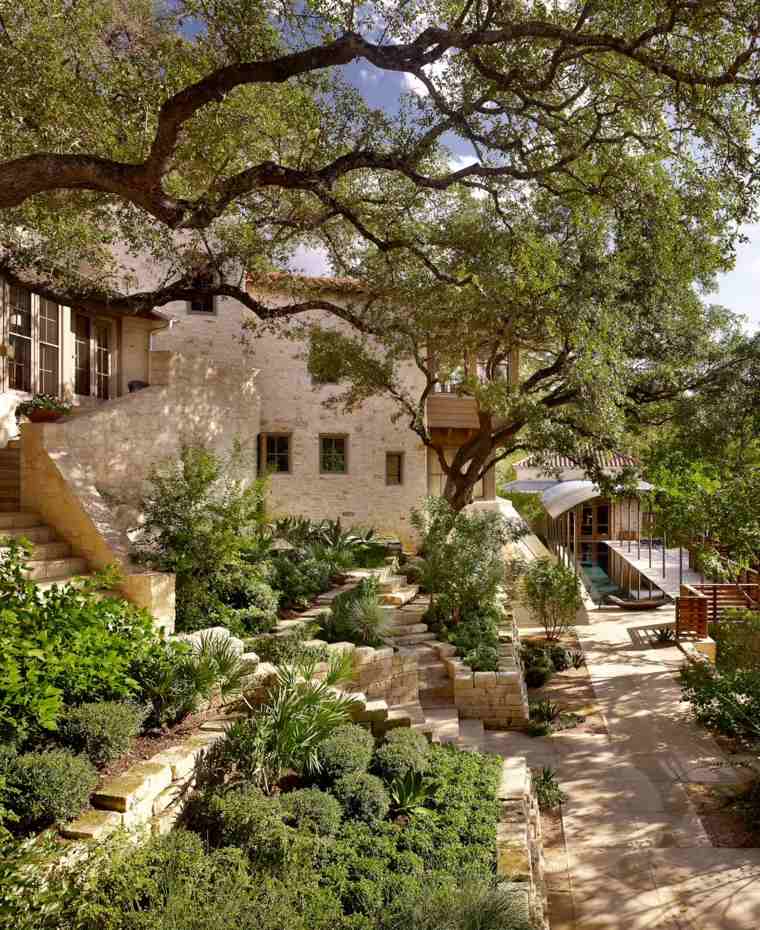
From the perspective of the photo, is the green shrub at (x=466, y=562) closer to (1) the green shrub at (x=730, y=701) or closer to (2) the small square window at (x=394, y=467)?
(1) the green shrub at (x=730, y=701)

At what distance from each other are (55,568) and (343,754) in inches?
178

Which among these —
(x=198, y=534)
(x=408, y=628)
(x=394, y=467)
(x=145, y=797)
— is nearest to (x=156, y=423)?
(x=198, y=534)

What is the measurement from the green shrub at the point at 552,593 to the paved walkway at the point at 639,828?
2.02 metres

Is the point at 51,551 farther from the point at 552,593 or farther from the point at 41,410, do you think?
the point at 552,593

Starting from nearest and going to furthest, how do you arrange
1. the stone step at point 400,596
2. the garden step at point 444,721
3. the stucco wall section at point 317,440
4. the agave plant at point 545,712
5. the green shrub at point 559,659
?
the garden step at point 444,721
the agave plant at point 545,712
the stone step at point 400,596
the green shrub at point 559,659
the stucco wall section at point 317,440

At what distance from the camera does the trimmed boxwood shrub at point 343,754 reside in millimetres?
5738

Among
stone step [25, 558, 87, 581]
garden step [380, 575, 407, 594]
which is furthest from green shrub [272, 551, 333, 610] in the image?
stone step [25, 558, 87, 581]

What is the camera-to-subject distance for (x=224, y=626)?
861cm

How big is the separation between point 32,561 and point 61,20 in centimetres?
688

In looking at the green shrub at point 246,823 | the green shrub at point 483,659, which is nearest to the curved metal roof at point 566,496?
the green shrub at point 483,659

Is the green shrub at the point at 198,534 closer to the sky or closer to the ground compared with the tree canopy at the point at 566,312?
closer to the ground

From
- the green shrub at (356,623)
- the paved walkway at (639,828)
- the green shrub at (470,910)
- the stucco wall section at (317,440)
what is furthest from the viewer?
the stucco wall section at (317,440)

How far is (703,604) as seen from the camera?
46.1 ft

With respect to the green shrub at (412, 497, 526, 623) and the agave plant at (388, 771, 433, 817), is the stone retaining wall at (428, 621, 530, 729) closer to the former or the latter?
the green shrub at (412, 497, 526, 623)
